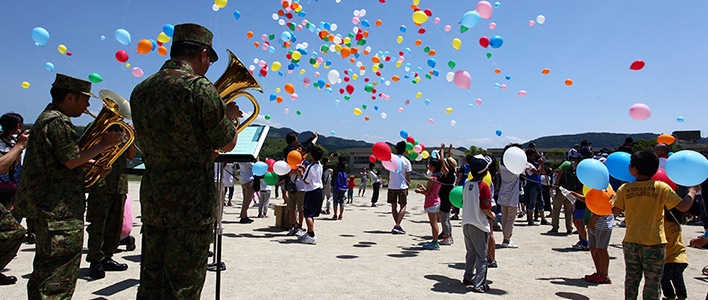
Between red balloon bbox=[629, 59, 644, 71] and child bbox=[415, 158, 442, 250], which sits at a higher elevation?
red balloon bbox=[629, 59, 644, 71]

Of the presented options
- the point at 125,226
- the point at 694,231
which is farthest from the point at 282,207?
the point at 694,231

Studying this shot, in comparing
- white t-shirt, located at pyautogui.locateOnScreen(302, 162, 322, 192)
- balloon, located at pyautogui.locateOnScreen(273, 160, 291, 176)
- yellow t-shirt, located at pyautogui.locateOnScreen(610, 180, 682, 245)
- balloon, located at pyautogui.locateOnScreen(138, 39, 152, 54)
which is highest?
balloon, located at pyautogui.locateOnScreen(138, 39, 152, 54)

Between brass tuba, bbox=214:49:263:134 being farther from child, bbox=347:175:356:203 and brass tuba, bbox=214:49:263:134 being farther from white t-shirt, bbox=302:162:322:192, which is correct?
child, bbox=347:175:356:203

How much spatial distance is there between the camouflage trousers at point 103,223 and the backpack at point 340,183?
6.53 metres

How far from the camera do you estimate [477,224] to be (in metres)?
4.50

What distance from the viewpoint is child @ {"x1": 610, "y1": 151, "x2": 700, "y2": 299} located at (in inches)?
132

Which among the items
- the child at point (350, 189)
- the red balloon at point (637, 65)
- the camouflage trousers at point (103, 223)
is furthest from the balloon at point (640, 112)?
the child at point (350, 189)

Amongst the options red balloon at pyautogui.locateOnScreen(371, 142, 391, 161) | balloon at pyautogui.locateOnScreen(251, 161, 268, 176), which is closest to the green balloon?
balloon at pyautogui.locateOnScreen(251, 161, 268, 176)

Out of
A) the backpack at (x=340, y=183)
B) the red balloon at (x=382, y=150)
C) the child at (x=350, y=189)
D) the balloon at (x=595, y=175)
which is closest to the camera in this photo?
the balloon at (x=595, y=175)

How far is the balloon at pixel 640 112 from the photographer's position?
6.12m

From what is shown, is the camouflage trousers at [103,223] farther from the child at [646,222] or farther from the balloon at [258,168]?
the child at [646,222]

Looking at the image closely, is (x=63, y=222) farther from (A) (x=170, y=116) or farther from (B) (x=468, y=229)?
(B) (x=468, y=229)

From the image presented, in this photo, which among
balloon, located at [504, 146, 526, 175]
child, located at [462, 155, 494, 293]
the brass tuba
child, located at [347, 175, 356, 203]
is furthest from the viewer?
child, located at [347, 175, 356, 203]

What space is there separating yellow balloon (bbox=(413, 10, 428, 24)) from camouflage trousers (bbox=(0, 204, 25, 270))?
7328 mm
